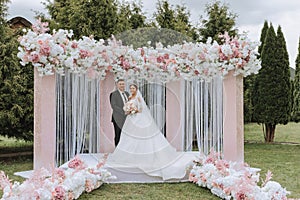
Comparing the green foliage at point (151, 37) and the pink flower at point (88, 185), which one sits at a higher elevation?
the green foliage at point (151, 37)

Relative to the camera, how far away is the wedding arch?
19.3 feet

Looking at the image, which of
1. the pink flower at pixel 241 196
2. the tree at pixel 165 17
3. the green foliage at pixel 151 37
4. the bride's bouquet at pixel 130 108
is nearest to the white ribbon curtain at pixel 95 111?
the bride's bouquet at pixel 130 108

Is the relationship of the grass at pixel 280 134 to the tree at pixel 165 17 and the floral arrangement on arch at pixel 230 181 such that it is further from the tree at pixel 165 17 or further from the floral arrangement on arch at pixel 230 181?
the floral arrangement on arch at pixel 230 181

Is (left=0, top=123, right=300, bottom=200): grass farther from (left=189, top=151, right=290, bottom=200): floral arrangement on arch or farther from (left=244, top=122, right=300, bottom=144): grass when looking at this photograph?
(left=189, top=151, right=290, bottom=200): floral arrangement on arch

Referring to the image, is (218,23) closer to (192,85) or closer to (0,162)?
(192,85)

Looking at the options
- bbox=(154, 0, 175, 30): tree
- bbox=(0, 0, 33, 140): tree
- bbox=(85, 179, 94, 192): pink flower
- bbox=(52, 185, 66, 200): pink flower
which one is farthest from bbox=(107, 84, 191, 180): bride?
bbox=(154, 0, 175, 30): tree

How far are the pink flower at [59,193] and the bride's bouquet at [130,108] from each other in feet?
7.21

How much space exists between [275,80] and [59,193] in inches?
317

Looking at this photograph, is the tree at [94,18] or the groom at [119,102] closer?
the groom at [119,102]

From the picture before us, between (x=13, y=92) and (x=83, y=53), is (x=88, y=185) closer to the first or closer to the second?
(x=83, y=53)

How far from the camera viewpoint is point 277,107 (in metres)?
10.9

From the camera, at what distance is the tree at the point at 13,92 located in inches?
303

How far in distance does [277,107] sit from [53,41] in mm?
7043

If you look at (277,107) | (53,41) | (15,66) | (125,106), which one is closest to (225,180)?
(125,106)
